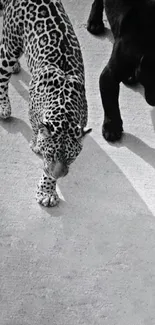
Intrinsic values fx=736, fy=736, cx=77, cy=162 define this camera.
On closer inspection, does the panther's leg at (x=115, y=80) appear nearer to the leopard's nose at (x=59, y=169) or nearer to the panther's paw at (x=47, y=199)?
the panther's paw at (x=47, y=199)

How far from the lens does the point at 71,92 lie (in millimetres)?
4559

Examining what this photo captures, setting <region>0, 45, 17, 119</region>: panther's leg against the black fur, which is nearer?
the black fur

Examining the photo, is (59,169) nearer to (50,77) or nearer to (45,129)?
(45,129)

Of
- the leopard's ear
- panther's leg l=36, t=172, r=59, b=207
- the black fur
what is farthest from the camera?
panther's leg l=36, t=172, r=59, b=207

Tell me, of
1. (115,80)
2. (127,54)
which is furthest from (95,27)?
(127,54)

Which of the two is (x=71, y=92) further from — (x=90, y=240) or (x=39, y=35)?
(x=90, y=240)

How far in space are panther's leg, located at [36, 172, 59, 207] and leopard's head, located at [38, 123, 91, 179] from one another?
373 millimetres

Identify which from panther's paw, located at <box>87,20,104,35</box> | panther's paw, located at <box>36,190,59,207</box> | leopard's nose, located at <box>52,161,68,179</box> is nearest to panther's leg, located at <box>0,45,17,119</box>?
panther's paw, located at <box>36,190,59,207</box>

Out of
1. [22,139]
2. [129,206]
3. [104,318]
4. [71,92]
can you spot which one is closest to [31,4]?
[71,92]

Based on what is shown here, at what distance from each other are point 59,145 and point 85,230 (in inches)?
30.4

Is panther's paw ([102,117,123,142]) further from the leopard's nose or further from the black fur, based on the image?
the leopard's nose

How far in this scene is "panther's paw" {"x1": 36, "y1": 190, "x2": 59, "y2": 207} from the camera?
5.01 metres

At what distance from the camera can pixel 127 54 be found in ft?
16.2

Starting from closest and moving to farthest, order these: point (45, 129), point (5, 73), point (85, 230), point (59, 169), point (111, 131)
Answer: point (45, 129)
point (59, 169)
point (85, 230)
point (5, 73)
point (111, 131)
